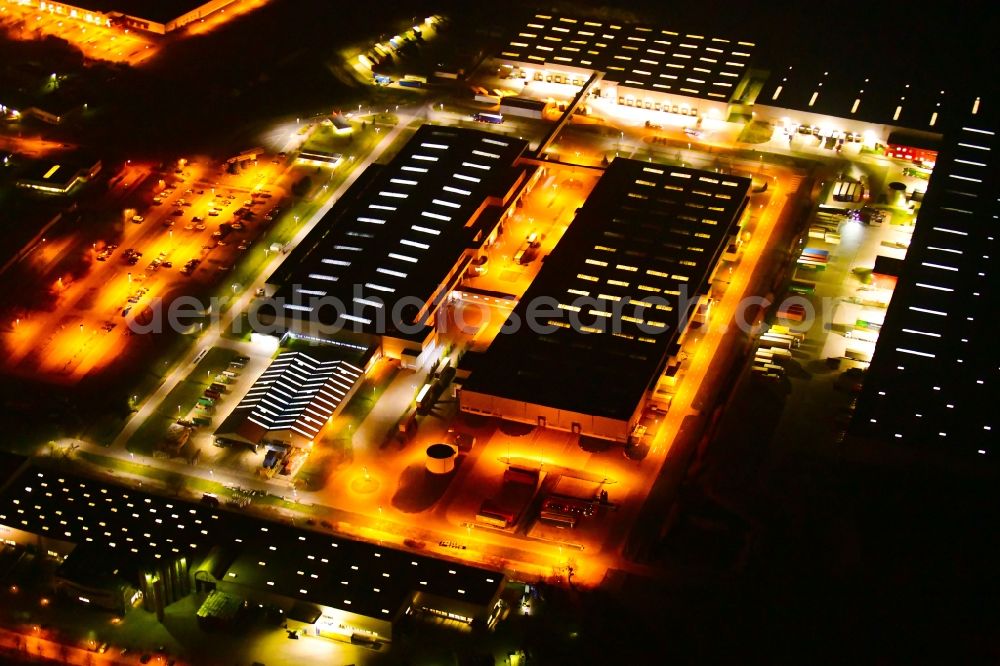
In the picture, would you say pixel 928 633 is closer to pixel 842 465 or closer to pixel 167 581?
pixel 842 465

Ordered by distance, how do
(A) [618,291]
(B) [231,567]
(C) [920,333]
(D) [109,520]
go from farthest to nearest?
(A) [618,291] → (C) [920,333] → (D) [109,520] → (B) [231,567]

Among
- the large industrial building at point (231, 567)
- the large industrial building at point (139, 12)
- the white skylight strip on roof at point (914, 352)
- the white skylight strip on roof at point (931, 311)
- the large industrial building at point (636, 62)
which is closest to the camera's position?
the large industrial building at point (231, 567)

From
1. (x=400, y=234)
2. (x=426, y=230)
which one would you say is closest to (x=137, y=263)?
(x=400, y=234)

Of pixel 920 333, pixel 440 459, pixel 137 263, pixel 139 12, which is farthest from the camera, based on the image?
pixel 139 12

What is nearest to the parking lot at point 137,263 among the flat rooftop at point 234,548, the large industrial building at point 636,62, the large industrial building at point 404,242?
the large industrial building at point 404,242

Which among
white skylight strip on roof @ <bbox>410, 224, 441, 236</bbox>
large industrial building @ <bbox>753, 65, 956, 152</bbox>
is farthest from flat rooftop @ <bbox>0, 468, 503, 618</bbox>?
large industrial building @ <bbox>753, 65, 956, 152</bbox>

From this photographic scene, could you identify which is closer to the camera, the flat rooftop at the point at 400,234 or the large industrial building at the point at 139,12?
the flat rooftop at the point at 400,234

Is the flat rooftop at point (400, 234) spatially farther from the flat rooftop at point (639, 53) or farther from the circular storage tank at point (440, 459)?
the flat rooftop at point (639, 53)

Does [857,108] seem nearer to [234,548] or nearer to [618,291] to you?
[618,291]
